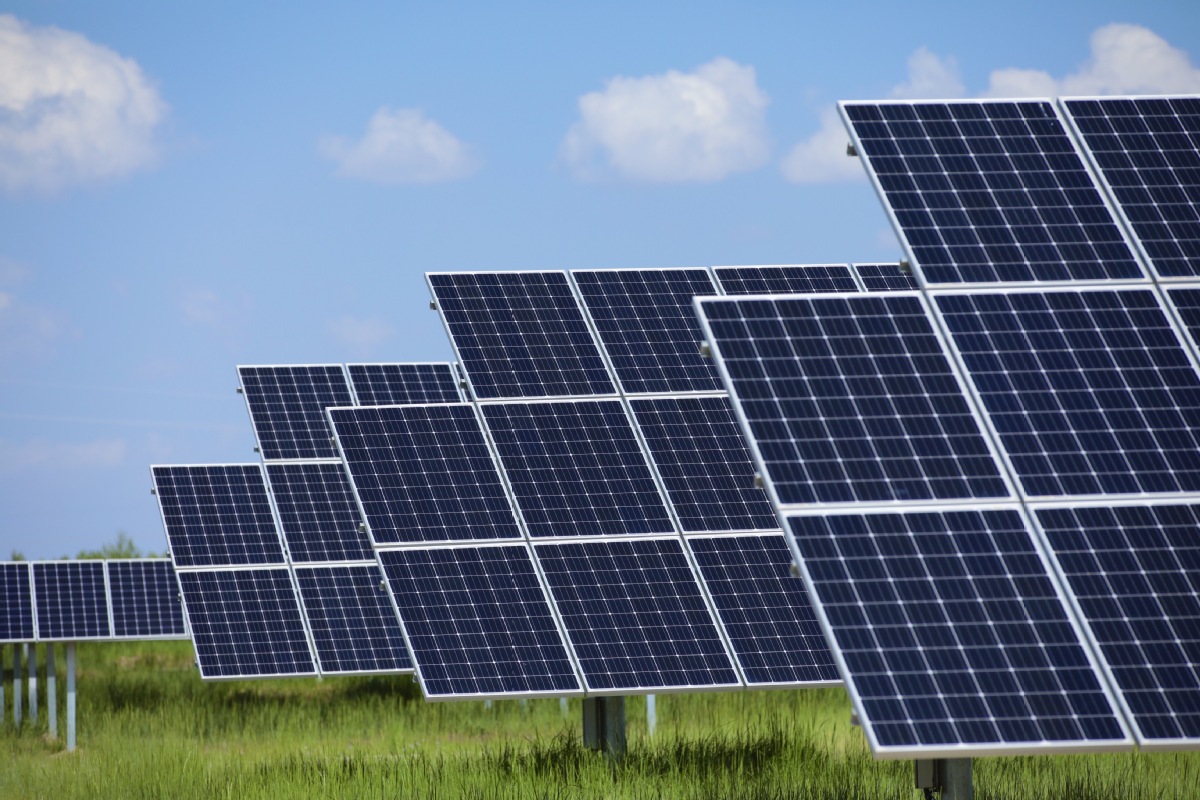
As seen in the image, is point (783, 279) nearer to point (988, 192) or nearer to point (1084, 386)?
point (988, 192)

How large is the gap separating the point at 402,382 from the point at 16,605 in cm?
993

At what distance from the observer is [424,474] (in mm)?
18875

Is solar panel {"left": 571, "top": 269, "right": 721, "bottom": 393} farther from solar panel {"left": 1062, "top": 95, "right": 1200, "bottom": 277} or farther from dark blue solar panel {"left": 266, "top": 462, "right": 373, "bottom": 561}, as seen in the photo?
dark blue solar panel {"left": 266, "top": 462, "right": 373, "bottom": 561}

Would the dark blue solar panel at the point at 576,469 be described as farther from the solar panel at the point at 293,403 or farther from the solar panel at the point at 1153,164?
the solar panel at the point at 293,403

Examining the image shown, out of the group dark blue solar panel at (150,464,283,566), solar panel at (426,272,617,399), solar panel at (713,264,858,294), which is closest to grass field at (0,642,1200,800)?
dark blue solar panel at (150,464,283,566)

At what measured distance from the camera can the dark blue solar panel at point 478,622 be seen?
54.8ft

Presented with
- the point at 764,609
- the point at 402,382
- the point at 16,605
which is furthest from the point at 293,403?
the point at 764,609

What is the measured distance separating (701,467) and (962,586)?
865cm

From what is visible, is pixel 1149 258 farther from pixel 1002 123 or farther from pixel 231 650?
pixel 231 650

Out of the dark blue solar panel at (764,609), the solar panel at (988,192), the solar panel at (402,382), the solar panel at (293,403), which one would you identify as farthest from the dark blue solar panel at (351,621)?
the solar panel at (988,192)

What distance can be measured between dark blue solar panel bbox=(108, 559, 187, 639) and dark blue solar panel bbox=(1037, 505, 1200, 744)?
24515mm

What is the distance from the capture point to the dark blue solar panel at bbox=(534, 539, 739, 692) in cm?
1692

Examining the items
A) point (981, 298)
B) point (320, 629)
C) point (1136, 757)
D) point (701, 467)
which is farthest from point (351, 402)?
point (981, 298)

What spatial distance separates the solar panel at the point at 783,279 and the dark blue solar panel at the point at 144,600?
15.8m
